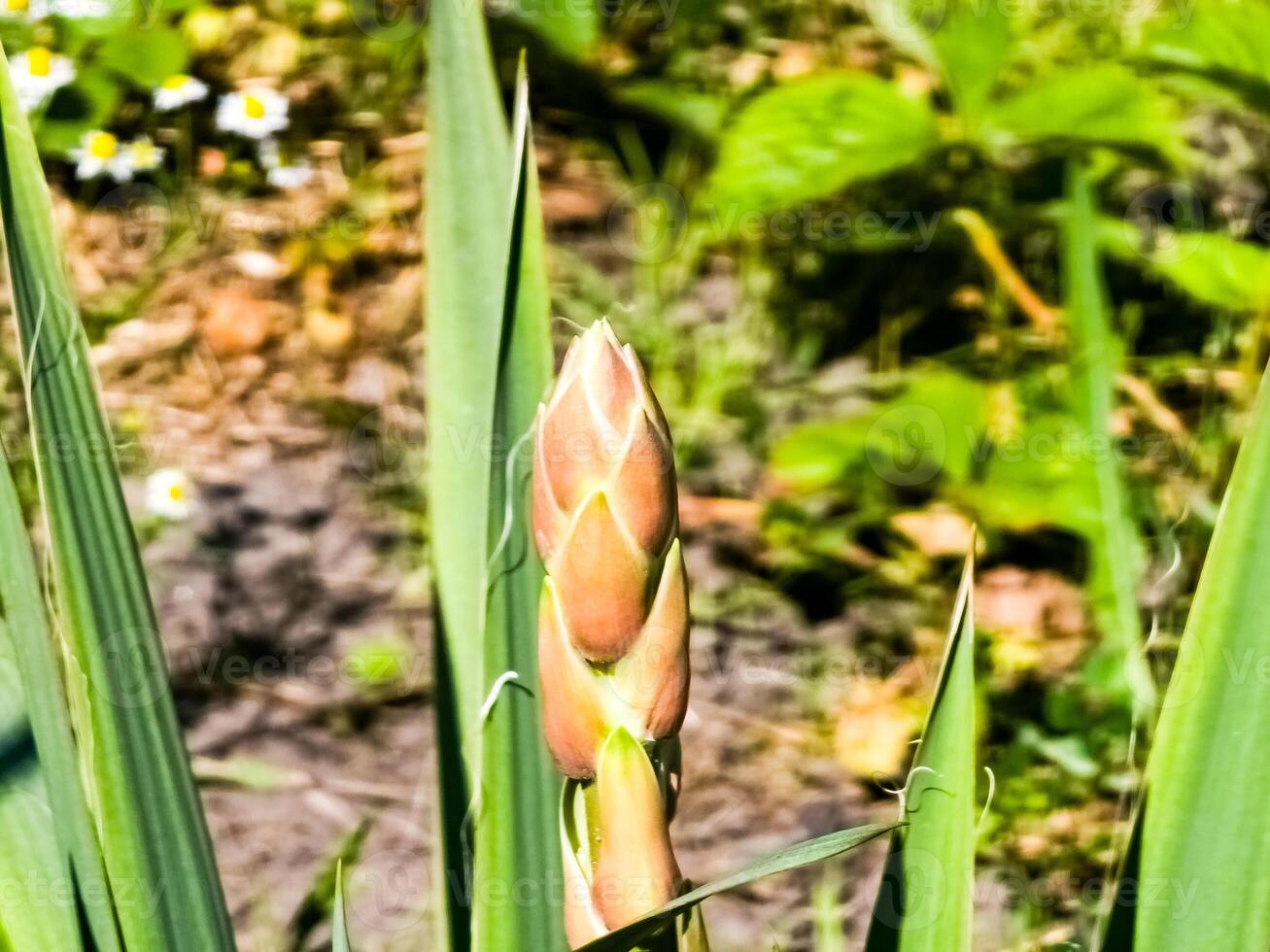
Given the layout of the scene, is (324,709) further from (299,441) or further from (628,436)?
(628,436)

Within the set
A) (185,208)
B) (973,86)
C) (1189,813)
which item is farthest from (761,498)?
(1189,813)

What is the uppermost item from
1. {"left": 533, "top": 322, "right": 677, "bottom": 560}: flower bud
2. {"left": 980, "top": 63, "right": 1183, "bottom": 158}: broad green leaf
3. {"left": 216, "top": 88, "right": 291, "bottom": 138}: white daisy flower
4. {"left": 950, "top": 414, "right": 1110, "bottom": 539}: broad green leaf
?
{"left": 533, "top": 322, "right": 677, "bottom": 560}: flower bud

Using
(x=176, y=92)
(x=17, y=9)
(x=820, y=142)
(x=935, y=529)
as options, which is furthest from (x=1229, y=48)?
(x=17, y=9)

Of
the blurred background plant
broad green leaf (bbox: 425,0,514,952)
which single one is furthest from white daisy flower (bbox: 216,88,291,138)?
broad green leaf (bbox: 425,0,514,952)

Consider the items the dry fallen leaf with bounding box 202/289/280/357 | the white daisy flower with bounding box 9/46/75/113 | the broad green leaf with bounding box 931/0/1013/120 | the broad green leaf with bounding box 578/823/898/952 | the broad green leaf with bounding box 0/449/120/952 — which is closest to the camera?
the broad green leaf with bounding box 578/823/898/952

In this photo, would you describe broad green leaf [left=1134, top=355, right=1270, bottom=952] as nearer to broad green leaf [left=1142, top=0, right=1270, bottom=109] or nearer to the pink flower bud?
the pink flower bud

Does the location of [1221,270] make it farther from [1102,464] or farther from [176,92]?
[176,92]

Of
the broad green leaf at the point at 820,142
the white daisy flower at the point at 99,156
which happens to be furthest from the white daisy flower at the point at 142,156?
the broad green leaf at the point at 820,142
